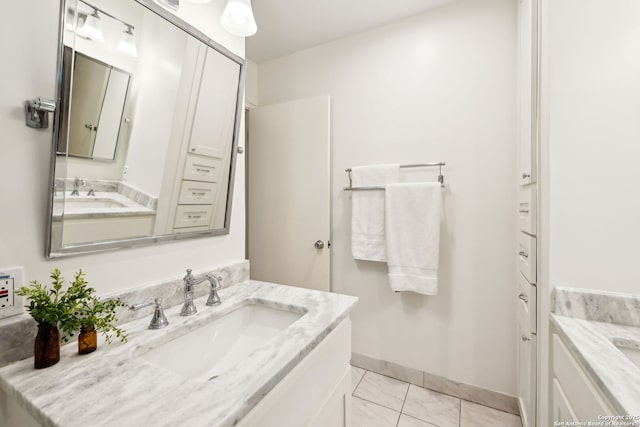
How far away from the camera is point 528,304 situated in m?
1.11

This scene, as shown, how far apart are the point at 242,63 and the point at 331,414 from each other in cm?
148

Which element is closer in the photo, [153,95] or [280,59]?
[153,95]

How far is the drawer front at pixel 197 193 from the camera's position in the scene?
3.40ft

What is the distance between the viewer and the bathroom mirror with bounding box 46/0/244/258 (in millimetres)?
715

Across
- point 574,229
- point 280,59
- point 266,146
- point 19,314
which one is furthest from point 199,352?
point 280,59

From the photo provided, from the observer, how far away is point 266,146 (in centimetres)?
208

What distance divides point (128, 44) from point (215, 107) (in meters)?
0.34

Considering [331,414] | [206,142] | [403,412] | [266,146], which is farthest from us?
[266,146]

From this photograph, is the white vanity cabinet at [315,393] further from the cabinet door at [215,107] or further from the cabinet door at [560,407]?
the cabinet door at [215,107]

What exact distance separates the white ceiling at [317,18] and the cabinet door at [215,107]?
725 millimetres

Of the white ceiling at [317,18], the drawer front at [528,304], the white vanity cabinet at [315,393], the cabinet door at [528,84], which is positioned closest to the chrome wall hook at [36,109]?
the white vanity cabinet at [315,393]

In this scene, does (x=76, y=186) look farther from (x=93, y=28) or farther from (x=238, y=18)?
(x=238, y=18)

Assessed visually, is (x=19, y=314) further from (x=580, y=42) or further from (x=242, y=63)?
(x=580, y=42)

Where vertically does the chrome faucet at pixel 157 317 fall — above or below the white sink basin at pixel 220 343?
above
